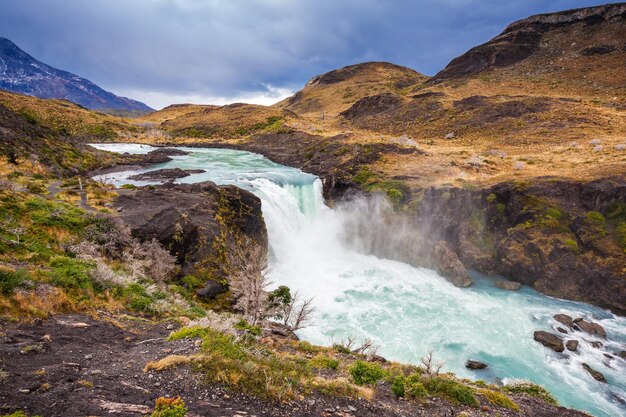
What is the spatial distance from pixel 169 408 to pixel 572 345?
80.4 ft

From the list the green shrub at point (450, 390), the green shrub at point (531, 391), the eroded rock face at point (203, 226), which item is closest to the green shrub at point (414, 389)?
the green shrub at point (450, 390)

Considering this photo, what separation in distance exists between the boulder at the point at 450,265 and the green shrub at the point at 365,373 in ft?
65.6

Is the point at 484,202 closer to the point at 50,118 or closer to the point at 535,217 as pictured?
Result: the point at 535,217

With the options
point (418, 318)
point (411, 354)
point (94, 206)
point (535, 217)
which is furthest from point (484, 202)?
point (94, 206)

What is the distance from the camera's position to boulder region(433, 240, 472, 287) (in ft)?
91.7

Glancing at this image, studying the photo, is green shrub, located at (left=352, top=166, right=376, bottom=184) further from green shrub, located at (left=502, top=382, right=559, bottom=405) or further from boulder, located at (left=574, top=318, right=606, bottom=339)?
green shrub, located at (left=502, top=382, right=559, bottom=405)

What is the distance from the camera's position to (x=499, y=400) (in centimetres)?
1105

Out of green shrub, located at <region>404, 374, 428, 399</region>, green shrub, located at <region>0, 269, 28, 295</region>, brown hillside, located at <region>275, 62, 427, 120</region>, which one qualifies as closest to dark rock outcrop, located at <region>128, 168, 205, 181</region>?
green shrub, located at <region>0, 269, 28, 295</region>

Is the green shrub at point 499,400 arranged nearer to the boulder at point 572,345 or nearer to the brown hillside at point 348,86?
the boulder at point 572,345

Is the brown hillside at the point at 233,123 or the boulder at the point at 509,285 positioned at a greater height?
the brown hillside at the point at 233,123

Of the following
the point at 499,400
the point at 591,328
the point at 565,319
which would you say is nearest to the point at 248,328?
the point at 499,400

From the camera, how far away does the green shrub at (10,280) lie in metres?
9.32

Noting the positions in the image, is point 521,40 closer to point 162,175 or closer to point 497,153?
point 497,153

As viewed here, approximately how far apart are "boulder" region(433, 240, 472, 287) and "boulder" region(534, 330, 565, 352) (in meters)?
7.00
